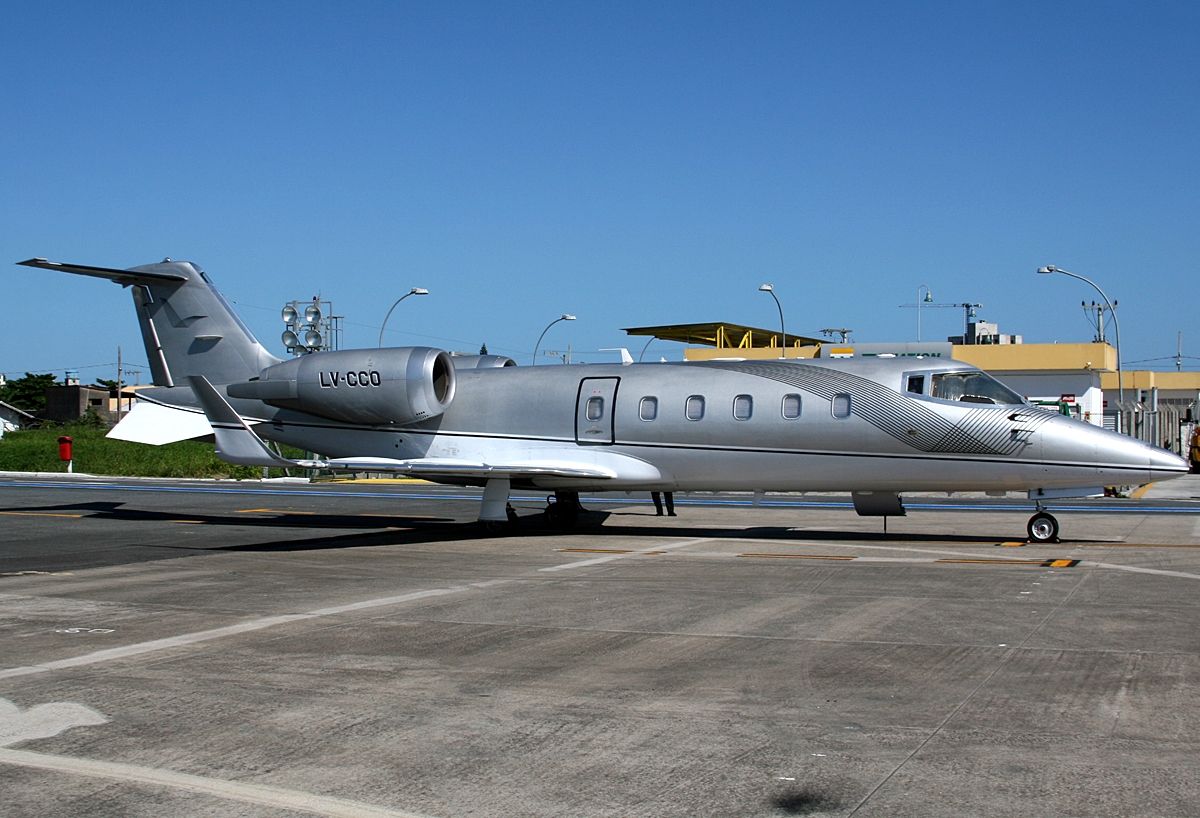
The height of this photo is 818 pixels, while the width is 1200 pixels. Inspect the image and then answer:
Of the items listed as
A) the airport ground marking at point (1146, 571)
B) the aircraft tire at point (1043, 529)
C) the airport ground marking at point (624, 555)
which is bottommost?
the airport ground marking at point (624, 555)

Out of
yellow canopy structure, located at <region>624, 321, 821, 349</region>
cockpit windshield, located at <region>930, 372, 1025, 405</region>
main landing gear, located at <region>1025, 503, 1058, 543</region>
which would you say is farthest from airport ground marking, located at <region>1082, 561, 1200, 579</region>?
yellow canopy structure, located at <region>624, 321, 821, 349</region>

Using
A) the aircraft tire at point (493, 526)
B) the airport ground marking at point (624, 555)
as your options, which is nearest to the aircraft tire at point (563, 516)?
the aircraft tire at point (493, 526)

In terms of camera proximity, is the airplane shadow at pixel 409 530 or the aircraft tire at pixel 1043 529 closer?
the aircraft tire at pixel 1043 529

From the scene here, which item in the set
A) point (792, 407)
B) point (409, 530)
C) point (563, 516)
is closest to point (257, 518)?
point (409, 530)

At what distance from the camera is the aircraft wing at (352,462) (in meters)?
17.8

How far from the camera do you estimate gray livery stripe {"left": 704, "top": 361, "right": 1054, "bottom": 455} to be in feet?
53.0

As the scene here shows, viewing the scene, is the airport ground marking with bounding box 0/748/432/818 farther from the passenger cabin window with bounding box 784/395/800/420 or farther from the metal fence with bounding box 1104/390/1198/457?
the metal fence with bounding box 1104/390/1198/457

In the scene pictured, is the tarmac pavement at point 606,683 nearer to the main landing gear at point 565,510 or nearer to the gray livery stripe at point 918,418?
the gray livery stripe at point 918,418

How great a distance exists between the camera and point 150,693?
711cm

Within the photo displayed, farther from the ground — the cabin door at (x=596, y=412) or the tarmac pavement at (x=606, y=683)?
the cabin door at (x=596, y=412)

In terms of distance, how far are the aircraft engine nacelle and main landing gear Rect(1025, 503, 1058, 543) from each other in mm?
10325

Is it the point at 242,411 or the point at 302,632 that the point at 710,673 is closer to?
the point at 302,632

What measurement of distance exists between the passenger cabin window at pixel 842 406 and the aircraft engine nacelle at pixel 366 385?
7.21 meters

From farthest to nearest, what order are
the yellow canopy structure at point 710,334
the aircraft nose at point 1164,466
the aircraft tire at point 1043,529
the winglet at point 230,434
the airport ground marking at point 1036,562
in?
the yellow canopy structure at point 710,334, the winglet at point 230,434, the aircraft tire at point 1043,529, the aircraft nose at point 1164,466, the airport ground marking at point 1036,562
